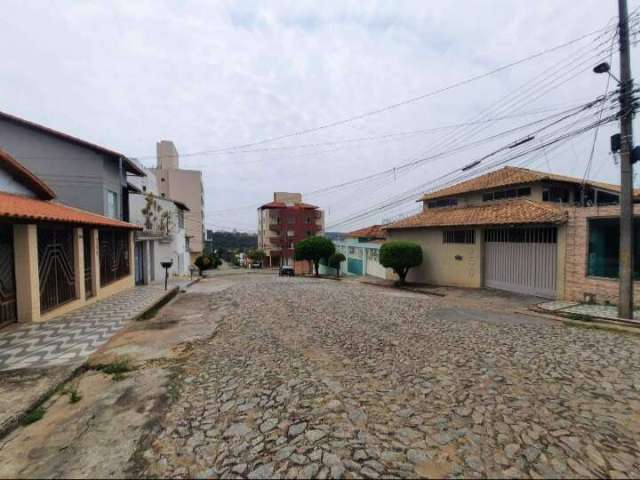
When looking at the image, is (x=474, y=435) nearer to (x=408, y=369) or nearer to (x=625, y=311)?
(x=408, y=369)

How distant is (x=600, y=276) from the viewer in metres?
10.8

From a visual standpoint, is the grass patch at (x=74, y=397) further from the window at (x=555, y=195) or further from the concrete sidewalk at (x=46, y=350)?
the window at (x=555, y=195)

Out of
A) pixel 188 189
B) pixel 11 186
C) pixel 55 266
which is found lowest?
pixel 55 266

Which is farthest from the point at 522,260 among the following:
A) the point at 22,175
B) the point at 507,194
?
the point at 22,175

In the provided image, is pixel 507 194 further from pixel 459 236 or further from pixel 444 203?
pixel 444 203

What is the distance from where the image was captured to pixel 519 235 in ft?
45.7

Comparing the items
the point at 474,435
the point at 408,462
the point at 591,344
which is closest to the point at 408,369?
the point at 474,435

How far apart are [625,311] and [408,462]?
31.5 ft

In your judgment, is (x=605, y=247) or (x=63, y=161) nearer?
(x=605, y=247)

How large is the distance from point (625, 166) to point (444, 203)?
1335 cm

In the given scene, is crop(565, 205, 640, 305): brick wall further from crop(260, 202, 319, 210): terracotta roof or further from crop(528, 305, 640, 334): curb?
crop(260, 202, 319, 210): terracotta roof

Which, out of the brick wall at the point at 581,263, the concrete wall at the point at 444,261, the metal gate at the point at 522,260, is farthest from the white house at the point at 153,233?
the brick wall at the point at 581,263

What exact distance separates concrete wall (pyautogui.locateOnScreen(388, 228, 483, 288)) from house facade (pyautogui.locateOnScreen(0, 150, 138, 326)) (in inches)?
651

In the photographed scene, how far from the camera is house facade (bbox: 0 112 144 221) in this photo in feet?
48.3
